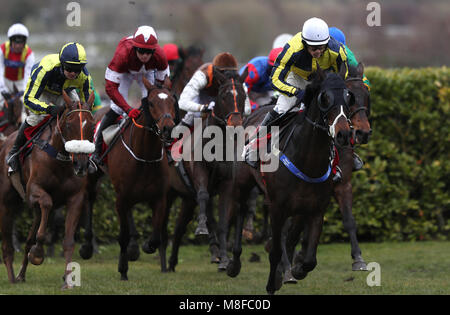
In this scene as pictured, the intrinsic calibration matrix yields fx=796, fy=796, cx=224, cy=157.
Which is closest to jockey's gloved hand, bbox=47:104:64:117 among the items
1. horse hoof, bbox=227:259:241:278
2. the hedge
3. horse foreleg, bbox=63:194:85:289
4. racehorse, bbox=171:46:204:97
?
horse foreleg, bbox=63:194:85:289

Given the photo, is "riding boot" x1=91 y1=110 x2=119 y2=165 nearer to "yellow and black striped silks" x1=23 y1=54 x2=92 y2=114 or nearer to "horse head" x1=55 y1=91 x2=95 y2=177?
"yellow and black striped silks" x1=23 y1=54 x2=92 y2=114

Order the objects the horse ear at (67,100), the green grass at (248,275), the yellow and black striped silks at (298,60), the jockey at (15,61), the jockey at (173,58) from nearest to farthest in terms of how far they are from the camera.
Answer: the yellow and black striped silks at (298,60) → the horse ear at (67,100) → the green grass at (248,275) → the jockey at (15,61) → the jockey at (173,58)

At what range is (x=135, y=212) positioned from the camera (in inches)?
460

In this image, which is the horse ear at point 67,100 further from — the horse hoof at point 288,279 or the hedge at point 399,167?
the hedge at point 399,167

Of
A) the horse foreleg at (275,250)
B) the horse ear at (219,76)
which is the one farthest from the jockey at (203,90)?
the horse foreleg at (275,250)

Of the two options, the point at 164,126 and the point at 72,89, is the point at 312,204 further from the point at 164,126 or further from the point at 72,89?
the point at 72,89

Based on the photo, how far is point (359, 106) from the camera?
23.3 ft

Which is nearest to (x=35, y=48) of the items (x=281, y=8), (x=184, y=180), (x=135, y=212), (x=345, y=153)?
(x=281, y=8)

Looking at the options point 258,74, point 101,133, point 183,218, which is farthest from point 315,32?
point 183,218

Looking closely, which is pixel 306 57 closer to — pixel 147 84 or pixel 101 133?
pixel 147 84

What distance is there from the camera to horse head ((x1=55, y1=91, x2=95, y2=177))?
739 centimetres

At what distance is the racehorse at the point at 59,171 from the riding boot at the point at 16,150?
0.10 m

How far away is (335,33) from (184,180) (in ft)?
8.44

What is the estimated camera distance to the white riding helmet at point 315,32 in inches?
269
